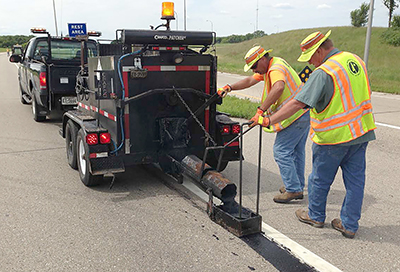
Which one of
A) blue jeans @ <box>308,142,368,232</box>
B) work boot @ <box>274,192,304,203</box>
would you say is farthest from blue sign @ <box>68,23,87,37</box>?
blue jeans @ <box>308,142,368,232</box>

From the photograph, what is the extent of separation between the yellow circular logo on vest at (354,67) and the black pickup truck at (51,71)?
19.6 feet

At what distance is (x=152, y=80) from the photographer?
486 centimetres

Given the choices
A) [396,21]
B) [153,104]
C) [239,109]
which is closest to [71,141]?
[153,104]

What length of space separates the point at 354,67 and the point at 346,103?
1.10 ft

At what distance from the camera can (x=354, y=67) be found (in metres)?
3.62

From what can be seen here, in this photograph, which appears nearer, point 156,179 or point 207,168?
point 207,168

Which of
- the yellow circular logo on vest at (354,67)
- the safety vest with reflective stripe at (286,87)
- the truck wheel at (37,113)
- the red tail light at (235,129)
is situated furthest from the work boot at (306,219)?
the truck wheel at (37,113)

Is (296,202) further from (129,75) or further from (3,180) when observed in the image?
(3,180)

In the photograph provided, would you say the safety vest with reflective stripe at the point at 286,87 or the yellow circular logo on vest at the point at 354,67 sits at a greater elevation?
the yellow circular logo on vest at the point at 354,67

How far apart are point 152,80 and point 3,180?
264cm

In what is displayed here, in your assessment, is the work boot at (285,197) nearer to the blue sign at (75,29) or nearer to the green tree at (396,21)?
the blue sign at (75,29)

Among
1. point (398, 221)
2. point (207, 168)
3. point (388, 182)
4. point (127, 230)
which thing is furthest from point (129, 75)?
point (388, 182)

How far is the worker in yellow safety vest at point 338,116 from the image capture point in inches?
141

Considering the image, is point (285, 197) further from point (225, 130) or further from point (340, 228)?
point (225, 130)
